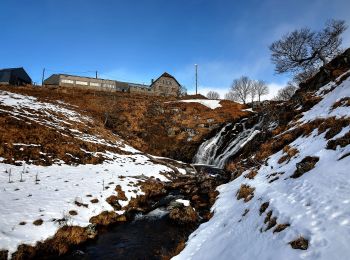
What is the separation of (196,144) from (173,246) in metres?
28.4

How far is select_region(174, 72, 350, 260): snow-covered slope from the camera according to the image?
636cm

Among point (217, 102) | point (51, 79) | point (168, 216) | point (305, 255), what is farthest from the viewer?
point (51, 79)

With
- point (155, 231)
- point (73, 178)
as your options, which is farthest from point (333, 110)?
point (73, 178)

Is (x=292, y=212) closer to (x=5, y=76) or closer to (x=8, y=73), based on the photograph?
(x=5, y=76)

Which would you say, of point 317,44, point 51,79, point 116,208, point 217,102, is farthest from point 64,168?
point 51,79

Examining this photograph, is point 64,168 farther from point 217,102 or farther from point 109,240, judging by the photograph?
point 217,102

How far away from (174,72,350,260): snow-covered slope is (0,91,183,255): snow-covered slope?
5.99 meters

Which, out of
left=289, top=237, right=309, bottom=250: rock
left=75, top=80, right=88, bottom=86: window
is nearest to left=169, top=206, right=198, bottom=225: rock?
left=289, top=237, right=309, bottom=250: rock

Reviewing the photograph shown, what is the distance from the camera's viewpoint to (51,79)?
87312 mm

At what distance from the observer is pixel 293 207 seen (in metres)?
8.52

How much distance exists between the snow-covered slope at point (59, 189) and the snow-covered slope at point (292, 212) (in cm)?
599

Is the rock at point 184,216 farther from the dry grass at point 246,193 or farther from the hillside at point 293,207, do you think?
the dry grass at point 246,193

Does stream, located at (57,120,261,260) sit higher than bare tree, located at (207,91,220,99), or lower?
lower

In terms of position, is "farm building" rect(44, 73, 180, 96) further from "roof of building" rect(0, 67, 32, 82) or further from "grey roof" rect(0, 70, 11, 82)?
"grey roof" rect(0, 70, 11, 82)
